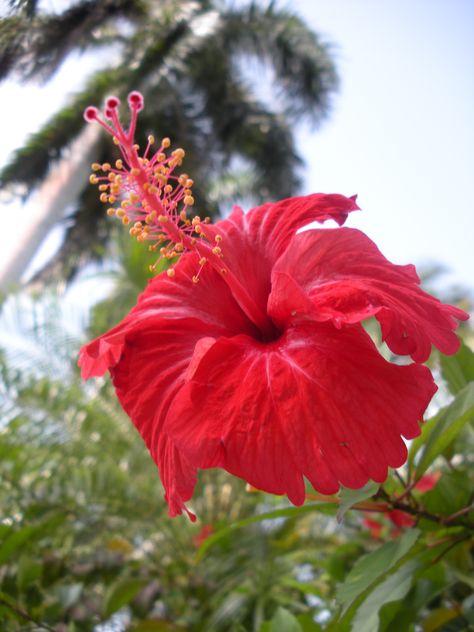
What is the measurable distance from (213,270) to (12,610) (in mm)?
600

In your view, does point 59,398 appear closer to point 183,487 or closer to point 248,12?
point 183,487

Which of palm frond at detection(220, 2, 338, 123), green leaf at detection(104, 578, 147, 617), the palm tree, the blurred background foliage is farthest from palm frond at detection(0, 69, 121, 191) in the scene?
green leaf at detection(104, 578, 147, 617)

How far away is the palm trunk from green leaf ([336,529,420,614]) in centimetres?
344

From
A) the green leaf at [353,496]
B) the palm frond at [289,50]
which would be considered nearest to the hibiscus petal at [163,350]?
the green leaf at [353,496]

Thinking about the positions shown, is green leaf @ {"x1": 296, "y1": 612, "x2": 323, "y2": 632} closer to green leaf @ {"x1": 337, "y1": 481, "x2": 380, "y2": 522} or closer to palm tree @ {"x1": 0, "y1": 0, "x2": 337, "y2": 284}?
green leaf @ {"x1": 337, "y1": 481, "x2": 380, "y2": 522}

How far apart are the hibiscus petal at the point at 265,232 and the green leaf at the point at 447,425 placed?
10.4 inches

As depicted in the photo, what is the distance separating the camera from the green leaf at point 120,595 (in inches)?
42.8

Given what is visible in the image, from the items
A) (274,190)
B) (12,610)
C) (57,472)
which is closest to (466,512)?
(12,610)

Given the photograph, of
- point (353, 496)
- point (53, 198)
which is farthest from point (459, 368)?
point (53, 198)

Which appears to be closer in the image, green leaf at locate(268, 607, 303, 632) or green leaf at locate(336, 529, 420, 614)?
green leaf at locate(336, 529, 420, 614)

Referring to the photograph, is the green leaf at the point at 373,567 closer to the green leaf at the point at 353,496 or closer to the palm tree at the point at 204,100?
the green leaf at the point at 353,496

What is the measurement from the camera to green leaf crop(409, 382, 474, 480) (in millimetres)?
643

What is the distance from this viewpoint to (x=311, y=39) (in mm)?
8516

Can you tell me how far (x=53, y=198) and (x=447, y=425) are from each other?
6693 millimetres
